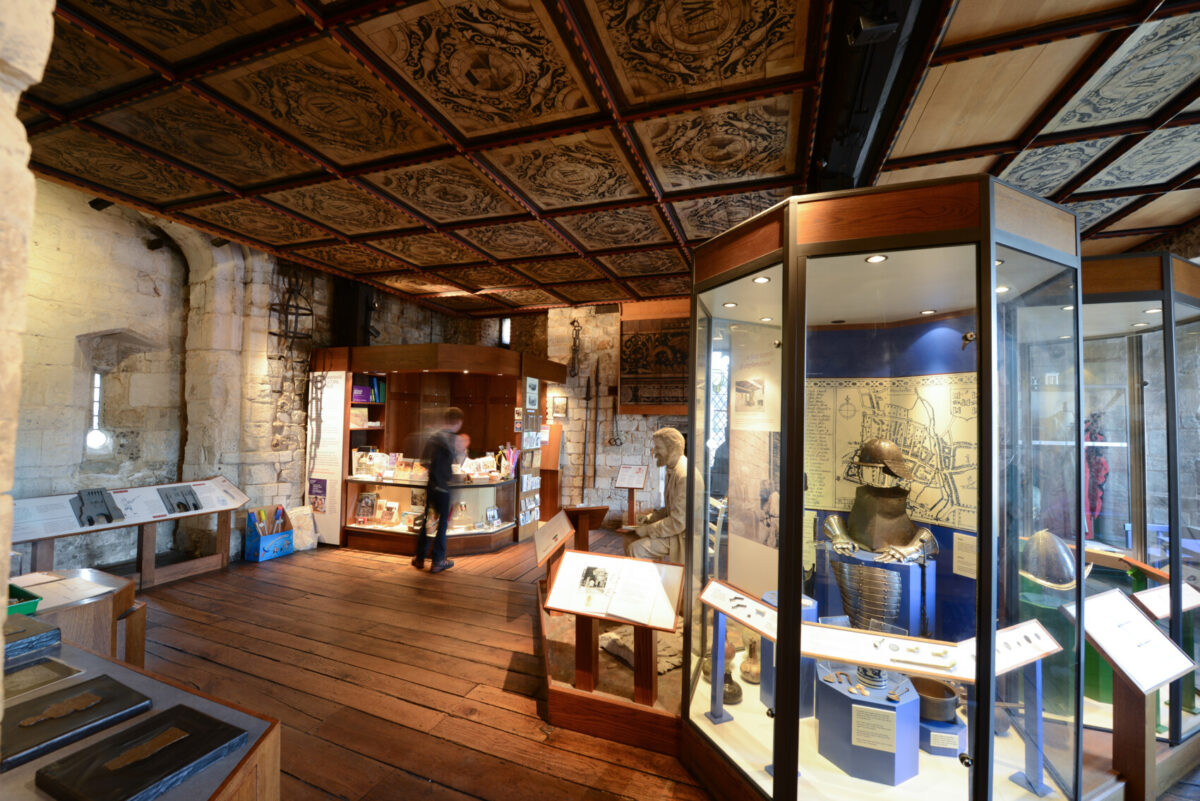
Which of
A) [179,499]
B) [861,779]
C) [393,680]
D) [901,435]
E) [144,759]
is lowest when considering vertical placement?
[393,680]

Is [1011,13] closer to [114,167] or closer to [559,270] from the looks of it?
[559,270]

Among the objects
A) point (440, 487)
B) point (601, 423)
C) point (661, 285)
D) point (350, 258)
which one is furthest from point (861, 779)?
point (350, 258)

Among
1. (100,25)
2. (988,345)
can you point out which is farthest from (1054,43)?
(100,25)

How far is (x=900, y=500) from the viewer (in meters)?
2.34

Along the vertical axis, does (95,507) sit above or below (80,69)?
below

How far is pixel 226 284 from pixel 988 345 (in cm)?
719

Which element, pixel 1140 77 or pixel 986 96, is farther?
pixel 986 96

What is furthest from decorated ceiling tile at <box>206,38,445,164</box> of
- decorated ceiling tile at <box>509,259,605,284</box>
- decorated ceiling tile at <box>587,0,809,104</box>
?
decorated ceiling tile at <box>509,259,605,284</box>

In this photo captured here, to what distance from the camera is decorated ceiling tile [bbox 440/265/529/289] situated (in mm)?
6059

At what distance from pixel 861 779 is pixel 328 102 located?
436 cm

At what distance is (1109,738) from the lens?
8.10 ft

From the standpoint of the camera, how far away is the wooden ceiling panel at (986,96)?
90.0 inches

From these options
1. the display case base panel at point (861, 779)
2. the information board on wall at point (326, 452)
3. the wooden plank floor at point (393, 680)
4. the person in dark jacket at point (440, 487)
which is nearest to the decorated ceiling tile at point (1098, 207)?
Answer: the display case base panel at point (861, 779)

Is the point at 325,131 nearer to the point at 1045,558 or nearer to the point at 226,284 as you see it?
the point at 226,284
